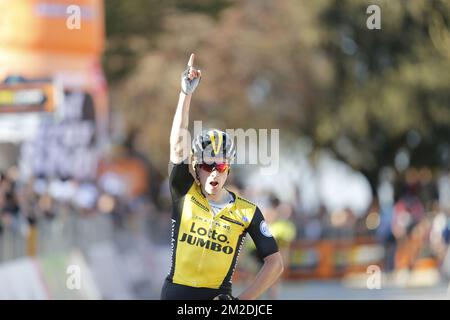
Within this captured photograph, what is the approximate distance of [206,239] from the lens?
698cm

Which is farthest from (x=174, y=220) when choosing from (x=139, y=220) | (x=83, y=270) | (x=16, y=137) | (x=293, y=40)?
(x=293, y=40)

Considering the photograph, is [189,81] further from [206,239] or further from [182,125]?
[206,239]

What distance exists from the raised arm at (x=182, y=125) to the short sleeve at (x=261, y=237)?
23.2 inches

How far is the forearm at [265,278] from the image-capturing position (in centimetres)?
678

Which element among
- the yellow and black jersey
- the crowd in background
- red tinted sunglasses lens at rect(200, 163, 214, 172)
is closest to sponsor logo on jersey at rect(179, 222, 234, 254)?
the yellow and black jersey

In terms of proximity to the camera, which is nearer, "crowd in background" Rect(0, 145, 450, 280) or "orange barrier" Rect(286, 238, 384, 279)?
"crowd in background" Rect(0, 145, 450, 280)

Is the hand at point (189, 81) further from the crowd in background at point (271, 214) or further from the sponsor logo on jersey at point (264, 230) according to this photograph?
the crowd in background at point (271, 214)

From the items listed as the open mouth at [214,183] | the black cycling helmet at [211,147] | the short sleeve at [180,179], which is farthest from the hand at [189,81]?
the open mouth at [214,183]

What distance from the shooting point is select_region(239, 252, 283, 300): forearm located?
22.2 ft

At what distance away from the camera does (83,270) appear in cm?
1666

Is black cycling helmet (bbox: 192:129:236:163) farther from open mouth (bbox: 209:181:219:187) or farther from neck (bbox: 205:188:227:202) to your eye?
neck (bbox: 205:188:227:202)

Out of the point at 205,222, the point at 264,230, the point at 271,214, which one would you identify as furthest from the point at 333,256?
the point at 205,222
